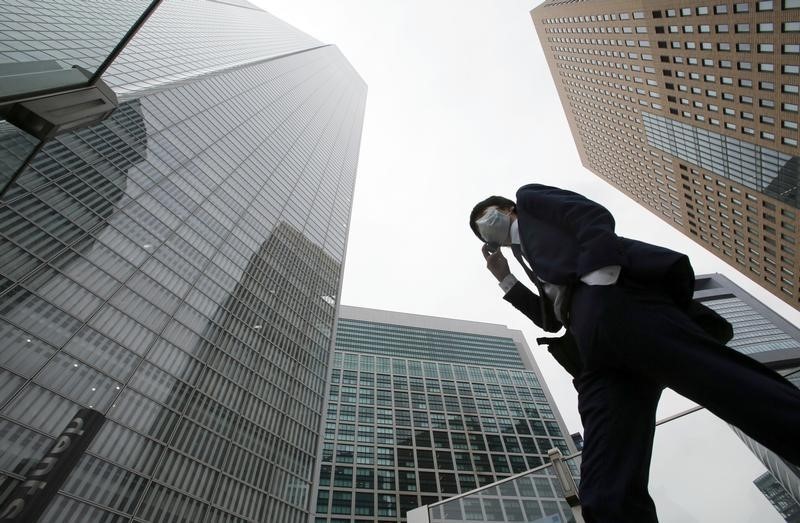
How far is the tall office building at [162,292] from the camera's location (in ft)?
92.3

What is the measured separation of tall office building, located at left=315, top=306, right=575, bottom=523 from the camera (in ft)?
226

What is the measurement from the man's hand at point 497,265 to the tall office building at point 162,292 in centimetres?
486

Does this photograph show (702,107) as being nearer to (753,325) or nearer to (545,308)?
(545,308)

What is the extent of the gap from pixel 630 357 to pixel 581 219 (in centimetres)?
75

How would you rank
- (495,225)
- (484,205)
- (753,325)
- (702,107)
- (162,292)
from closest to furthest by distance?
(495,225) → (484,205) → (162,292) → (702,107) → (753,325)

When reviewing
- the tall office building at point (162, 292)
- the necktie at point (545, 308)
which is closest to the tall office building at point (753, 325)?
the tall office building at point (162, 292)

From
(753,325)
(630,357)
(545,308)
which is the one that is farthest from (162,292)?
(753,325)

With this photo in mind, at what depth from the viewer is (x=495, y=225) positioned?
9.96ft

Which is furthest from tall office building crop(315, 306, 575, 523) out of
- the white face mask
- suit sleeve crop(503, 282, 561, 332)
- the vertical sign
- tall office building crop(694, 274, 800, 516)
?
the white face mask

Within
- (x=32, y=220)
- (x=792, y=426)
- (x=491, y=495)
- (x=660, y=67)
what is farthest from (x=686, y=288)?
(x=660, y=67)

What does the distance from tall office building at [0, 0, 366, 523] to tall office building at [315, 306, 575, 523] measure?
1693cm

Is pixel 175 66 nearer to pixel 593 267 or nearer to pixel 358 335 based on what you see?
pixel 358 335

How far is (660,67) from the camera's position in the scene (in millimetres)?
45094

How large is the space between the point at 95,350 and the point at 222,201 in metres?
26.4
